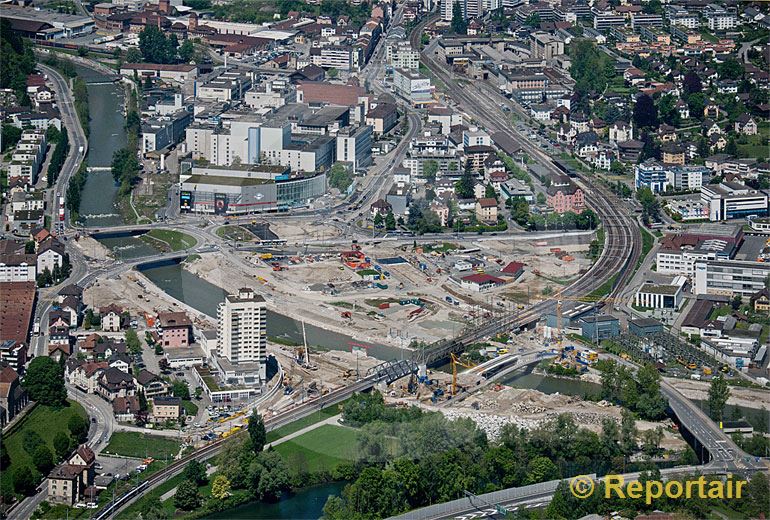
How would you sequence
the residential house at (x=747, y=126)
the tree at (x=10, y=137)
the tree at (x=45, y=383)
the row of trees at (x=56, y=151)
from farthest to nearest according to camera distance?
the residential house at (x=747, y=126)
the tree at (x=10, y=137)
the row of trees at (x=56, y=151)
the tree at (x=45, y=383)

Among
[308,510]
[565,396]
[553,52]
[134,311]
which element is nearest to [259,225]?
[134,311]

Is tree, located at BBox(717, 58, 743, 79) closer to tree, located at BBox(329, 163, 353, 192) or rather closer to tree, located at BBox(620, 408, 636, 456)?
tree, located at BBox(329, 163, 353, 192)

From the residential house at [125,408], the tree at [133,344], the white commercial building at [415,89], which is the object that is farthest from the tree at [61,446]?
the white commercial building at [415,89]

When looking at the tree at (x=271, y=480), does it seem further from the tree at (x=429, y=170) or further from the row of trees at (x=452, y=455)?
the tree at (x=429, y=170)

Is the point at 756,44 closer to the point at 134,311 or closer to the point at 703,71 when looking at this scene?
the point at 703,71

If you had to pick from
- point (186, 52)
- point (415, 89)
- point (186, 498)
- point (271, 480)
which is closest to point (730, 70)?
point (415, 89)

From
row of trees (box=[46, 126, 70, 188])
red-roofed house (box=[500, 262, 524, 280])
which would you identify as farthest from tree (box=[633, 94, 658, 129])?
row of trees (box=[46, 126, 70, 188])
